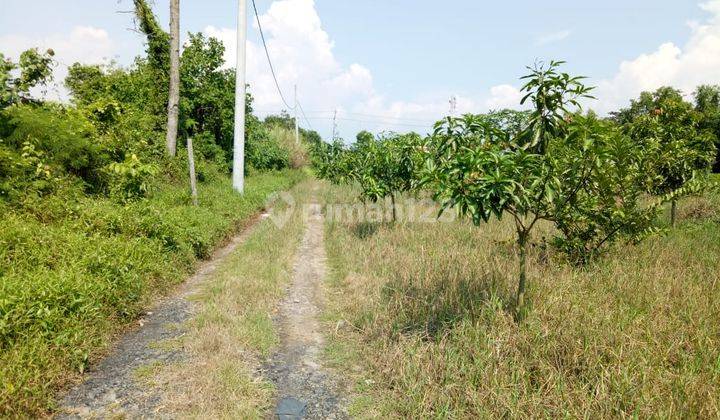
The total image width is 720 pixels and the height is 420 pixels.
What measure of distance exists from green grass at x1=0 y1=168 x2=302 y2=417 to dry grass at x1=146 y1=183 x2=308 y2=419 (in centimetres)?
75

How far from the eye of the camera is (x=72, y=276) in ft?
13.3

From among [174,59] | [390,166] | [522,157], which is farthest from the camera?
[174,59]

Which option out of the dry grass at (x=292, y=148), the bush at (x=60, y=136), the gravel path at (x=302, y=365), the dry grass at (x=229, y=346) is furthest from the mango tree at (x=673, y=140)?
the dry grass at (x=292, y=148)

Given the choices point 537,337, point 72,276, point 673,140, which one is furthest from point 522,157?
point 673,140

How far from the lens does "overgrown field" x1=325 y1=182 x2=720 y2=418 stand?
9.26 ft

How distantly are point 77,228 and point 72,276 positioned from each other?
1719 mm

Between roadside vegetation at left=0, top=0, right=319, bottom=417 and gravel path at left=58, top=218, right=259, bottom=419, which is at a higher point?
roadside vegetation at left=0, top=0, right=319, bottom=417

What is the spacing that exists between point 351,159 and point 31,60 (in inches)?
306

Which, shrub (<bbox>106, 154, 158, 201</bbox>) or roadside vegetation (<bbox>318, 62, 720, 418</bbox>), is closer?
roadside vegetation (<bbox>318, 62, 720, 418</bbox>)

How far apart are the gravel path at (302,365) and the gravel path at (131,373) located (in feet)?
3.27

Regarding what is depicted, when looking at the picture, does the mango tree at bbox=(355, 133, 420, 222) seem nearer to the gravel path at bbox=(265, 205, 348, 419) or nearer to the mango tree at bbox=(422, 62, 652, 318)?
the gravel path at bbox=(265, 205, 348, 419)

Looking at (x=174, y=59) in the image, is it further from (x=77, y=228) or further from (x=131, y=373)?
(x=131, y=373)

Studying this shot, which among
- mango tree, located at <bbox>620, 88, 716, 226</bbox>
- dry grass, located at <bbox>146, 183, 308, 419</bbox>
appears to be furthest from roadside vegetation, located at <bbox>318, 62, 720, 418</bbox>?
mango tree, located at <bbox>620, 88, 716, 226</bbox>

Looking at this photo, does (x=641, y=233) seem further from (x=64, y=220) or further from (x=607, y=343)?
(x=64, y=220)
